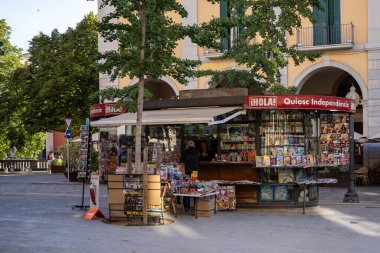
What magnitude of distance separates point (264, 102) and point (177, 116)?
2144mm

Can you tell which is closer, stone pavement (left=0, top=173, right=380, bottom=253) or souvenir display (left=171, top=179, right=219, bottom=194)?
stone pavement (left=0, top=173, right=380, bottom=253)

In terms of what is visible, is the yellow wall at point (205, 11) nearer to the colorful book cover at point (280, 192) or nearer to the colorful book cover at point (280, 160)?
the colorful book cover at point (280, 160)

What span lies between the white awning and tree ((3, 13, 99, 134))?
21.8 metres

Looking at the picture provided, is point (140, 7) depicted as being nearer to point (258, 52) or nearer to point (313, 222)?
point (313, 222)

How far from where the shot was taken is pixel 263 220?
46.9 ft

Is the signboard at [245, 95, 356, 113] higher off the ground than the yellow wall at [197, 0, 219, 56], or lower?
lower

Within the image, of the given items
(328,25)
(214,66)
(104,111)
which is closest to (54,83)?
(214,66)

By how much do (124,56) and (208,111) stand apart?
3.03 metres

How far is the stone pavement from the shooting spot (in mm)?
10234

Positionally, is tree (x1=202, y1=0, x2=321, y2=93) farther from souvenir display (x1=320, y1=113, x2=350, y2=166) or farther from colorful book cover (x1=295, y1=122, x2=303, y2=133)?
colorful book cover (x1=295, y1=122, x2=303, y2=133)

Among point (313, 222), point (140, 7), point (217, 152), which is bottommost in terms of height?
point (313, 222)

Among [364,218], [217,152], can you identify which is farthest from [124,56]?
[364,218]

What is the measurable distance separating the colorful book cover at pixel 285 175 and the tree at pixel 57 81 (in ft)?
80.3

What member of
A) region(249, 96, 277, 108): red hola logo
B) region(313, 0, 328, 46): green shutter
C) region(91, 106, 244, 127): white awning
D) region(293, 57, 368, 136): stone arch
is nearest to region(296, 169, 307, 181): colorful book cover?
region(249, 96, 277, 108): red hola logo
